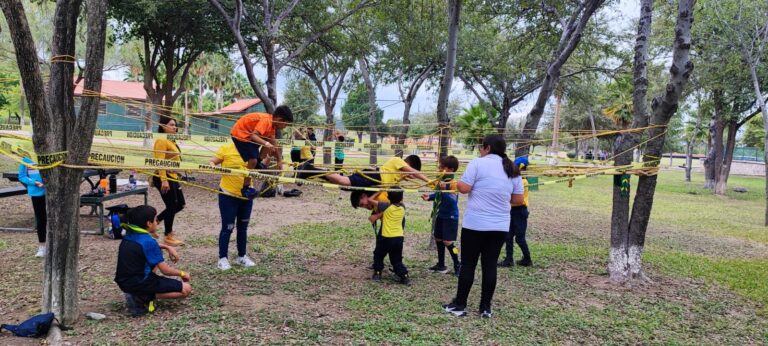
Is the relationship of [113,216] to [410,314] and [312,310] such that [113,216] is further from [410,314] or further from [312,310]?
[410,314]

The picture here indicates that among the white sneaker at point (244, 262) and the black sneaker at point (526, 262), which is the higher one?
the white sneaker at point (244, 262)

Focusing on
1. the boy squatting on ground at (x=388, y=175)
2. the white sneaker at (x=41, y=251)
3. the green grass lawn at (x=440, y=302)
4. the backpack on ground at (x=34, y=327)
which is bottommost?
the green grass lawn at (x=440, y=302)

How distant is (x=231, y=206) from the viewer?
492cm

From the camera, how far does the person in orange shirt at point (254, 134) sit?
502 centimetres

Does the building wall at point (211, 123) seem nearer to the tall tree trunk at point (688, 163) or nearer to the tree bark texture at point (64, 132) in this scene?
the tree bark texture at point (64, 132)

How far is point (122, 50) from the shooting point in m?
25.8

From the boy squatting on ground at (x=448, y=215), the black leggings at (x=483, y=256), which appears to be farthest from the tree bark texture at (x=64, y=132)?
the boy squatting on ground at (x=448, y=215)

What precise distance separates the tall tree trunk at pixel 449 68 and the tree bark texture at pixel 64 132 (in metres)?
4.63

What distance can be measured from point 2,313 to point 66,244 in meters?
0.88

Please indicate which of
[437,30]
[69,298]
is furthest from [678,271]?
[437,30]

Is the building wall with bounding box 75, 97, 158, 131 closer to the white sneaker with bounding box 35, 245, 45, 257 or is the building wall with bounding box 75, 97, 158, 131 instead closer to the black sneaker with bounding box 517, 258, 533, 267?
the white sneaker with bounding box 35, 245, 45, 257

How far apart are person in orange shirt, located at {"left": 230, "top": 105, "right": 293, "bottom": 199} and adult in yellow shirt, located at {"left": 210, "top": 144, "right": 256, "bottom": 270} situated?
7cm

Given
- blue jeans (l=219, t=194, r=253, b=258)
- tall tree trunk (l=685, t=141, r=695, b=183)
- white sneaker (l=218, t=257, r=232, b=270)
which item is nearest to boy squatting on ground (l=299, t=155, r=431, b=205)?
blue jeans (l=219, t=194, r=253, b=258)

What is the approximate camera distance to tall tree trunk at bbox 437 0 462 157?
7094 millimetres
